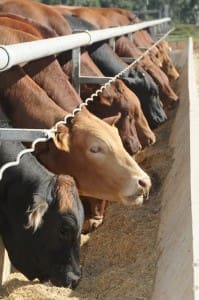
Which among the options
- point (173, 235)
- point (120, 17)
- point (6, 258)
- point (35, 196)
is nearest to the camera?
point (35, 196)

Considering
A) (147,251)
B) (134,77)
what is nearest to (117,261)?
(147,251)

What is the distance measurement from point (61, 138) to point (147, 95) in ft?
11.6

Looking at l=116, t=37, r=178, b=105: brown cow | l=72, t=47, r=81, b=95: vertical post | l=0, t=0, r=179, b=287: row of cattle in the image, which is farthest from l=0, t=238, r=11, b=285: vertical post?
l=116, t=37, r=178, b=105: brown cow

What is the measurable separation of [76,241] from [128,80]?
12.1 ft

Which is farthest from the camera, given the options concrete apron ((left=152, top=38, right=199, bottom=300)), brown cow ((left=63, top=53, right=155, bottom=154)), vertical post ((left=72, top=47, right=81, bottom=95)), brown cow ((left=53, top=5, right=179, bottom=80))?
brown cow ((left=53, top=5, right=179, bottom=80))

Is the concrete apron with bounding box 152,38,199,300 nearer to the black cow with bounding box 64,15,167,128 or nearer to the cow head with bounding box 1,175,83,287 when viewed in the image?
the cow head with bounding box 1,175,83,287

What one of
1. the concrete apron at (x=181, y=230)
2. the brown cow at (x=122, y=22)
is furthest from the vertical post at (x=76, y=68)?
the brown cow at (x=122, y=22)

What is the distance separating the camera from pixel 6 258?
4367 mm

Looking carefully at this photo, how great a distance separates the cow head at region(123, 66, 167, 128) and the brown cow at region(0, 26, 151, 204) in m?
2.99

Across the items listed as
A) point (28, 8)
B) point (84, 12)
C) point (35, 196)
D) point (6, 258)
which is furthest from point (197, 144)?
point (84, 12)

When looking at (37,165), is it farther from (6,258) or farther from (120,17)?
(120,17)

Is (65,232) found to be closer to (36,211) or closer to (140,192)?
(36,211)

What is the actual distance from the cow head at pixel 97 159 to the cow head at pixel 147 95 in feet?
10.0

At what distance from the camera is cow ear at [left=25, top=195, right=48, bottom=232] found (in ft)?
11.0
